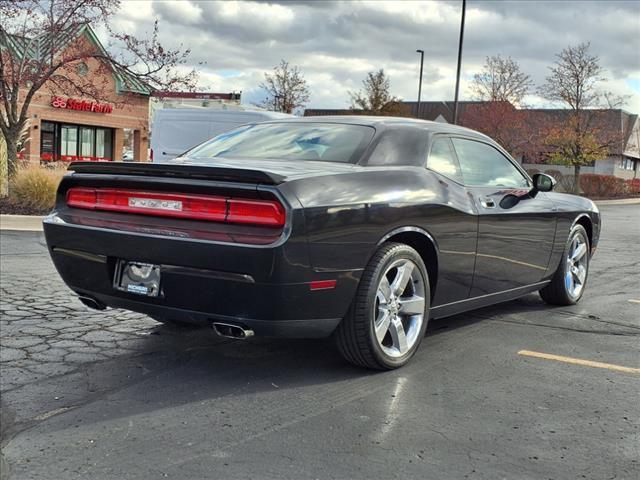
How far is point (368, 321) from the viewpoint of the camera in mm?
3898

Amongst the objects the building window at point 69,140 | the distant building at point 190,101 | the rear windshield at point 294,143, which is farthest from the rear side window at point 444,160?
the building window at point 69,140

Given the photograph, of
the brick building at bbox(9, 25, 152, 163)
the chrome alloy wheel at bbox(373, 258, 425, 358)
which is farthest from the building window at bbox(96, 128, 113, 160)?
the chrome alloy wheel at bbox(373, 258, 425, 358)

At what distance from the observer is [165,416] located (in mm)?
3406

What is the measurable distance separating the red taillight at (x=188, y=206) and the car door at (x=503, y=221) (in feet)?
6.04

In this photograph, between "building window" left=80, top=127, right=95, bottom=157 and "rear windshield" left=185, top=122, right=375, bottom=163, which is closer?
"rear windshield" left=185, top=122, right=375, bottom=163

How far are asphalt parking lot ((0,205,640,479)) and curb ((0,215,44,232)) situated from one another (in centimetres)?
718

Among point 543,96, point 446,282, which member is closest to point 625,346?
point 446,282

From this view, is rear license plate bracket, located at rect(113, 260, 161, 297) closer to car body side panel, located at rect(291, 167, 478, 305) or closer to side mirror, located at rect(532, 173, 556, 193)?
car body side panel, located at rect(291, 167, 478, 305)

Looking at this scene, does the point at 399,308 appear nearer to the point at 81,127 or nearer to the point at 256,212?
the point at 256,212

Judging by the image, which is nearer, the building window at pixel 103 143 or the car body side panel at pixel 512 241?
the car body side panel at pixel 512 241

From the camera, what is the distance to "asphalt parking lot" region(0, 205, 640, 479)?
2.92 meters

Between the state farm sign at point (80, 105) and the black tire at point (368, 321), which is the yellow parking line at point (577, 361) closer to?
the black tire at point (368, 321)

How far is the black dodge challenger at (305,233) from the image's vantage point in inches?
139

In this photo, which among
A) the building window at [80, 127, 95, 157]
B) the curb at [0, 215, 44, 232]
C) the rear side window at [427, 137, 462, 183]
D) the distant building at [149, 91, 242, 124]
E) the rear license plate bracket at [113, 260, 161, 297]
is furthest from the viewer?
the building window at [80, 127, 95, 157]
